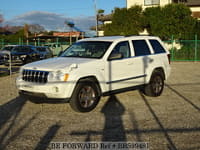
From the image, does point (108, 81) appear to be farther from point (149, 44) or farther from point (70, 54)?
point (149, 44)

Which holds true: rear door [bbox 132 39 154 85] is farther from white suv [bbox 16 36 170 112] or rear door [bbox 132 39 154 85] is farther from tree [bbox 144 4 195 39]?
tree [bbox 144 4 195 39]

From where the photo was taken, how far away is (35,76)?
6480 mm

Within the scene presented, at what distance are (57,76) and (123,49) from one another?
223 cm

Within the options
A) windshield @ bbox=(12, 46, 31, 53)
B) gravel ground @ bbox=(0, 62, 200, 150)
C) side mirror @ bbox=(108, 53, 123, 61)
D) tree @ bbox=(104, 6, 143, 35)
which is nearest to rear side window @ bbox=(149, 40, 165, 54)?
gravel ground @ bbox=(0, 62, 200, 150)

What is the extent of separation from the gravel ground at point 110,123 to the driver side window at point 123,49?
133 centimetres

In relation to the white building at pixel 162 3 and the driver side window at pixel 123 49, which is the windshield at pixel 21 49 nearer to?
the driver side window at pixel 123 49

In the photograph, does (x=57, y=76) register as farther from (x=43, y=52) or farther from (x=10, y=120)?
(x=43, y=52)

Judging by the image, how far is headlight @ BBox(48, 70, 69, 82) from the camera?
240 inches

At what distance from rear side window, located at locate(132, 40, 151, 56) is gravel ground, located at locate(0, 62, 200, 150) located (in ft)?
4.41

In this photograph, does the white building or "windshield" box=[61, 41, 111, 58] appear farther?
the white building

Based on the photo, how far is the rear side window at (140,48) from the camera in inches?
309

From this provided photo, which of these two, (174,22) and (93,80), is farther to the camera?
(174,22)

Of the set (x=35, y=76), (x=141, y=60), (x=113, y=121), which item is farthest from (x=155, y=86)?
(x=35, y=76)

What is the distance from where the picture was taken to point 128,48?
765 centimetres
